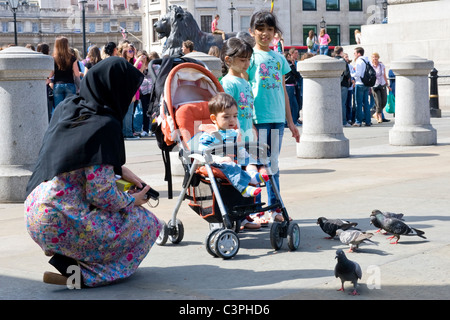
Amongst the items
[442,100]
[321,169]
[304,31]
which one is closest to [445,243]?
[321,169]

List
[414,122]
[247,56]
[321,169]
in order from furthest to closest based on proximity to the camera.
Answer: [414,122]
[321,169]
[247,56]

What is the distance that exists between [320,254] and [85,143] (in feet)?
6.29

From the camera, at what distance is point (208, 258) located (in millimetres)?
6141

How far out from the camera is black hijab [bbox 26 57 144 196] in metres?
5.18

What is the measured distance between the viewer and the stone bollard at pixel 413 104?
1346 centimetres

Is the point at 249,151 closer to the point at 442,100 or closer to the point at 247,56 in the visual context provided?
the point at 247,56

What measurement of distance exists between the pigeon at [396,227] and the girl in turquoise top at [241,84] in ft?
4.14

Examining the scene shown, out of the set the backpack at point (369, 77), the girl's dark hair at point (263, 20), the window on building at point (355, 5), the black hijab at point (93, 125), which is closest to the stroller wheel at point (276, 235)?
the black hijab at point (93, 125)

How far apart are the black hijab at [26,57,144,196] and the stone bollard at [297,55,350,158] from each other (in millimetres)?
7091

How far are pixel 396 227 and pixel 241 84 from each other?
172cm

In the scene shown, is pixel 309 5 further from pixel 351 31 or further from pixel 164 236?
pixel 164 236

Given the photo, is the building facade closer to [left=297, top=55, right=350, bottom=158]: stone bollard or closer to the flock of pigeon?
[left=297, top=55, right=350, bottom=158]: stone bollard

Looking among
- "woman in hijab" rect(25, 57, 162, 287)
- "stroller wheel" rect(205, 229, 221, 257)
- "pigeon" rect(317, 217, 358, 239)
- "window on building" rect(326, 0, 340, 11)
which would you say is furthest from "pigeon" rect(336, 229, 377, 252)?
"window on building" rect(326, 0, 340, 11)

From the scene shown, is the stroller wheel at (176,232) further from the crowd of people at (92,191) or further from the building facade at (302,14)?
the building facade at (302,14)
